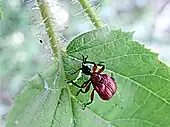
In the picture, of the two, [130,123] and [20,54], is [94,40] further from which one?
[20,54]

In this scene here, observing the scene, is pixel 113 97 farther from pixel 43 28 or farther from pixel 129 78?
pixel 43 28

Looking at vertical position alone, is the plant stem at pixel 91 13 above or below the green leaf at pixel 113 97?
above

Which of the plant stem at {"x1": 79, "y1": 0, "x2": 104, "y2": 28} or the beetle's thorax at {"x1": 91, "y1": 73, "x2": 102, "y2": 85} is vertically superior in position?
the plant stem at {"x1": 79, "y1": 0, "x2": 104, "y2": 28}

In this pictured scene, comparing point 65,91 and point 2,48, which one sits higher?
point 2,48

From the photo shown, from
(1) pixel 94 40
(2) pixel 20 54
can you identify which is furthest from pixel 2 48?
(1) pixel 94 40
